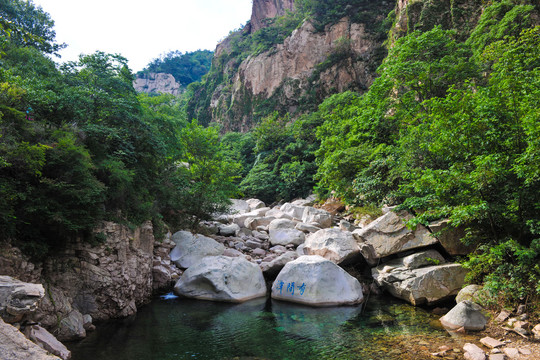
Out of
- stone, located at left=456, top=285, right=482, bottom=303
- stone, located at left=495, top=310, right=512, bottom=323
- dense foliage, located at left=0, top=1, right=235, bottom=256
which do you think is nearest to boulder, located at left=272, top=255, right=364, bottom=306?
stone, located at left=456, top=285, right=482, bottom=303

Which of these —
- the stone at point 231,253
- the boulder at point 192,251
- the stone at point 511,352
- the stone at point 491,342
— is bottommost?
the stone at point 491,342

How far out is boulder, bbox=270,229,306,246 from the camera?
1500cm

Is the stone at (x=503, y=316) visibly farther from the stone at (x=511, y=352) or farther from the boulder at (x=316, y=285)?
the boulder at (x=316, y=285)

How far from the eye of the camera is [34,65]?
11.2 meters

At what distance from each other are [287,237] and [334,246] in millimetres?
4025

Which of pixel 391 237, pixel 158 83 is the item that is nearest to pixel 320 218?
pixel 391 237

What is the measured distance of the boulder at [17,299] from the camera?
14.3ft

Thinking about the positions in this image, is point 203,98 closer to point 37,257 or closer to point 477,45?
point 477,45

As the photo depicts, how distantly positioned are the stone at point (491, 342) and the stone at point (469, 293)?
62.2 inches

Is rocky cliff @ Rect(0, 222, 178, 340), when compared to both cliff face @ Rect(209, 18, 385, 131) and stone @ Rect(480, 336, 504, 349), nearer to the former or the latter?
stone @ Rect(480, 336, 504, 349)

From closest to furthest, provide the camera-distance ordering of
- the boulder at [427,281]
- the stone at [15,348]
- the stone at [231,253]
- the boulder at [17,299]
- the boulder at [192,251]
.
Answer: the stone at [15,348] → the boulder at [17,299] → the boulder at [427,281] → the boulder at [192,251] → the stone at [231,253]

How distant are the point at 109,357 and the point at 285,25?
53426mm

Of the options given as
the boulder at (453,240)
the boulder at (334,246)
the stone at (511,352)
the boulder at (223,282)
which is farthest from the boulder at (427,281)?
the boulder at (223,282)

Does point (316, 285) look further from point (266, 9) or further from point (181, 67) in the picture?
point (181, 67)
